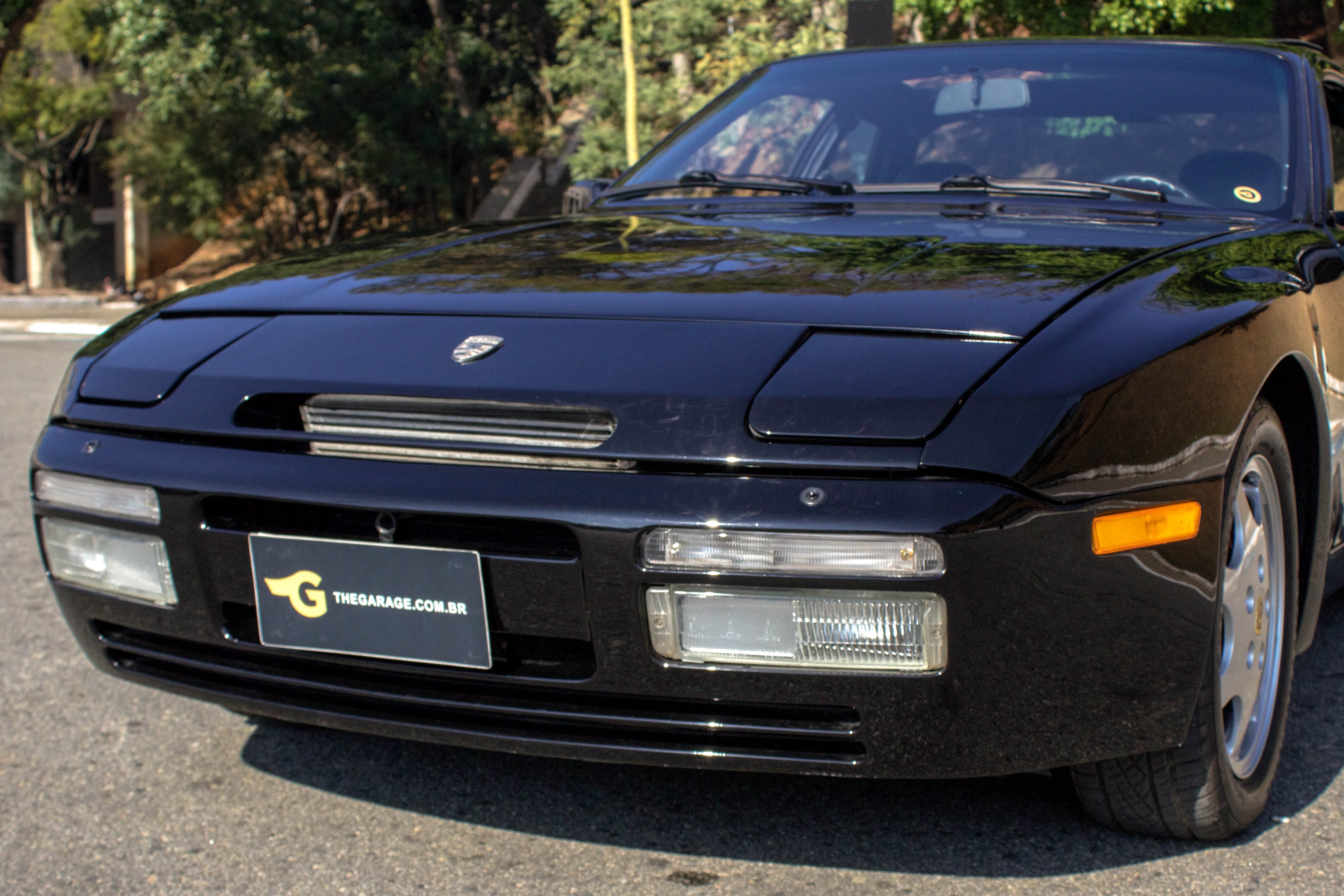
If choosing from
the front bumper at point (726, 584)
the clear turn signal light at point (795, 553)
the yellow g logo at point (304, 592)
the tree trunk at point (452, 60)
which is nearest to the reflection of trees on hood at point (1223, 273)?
the front bumper at point (726, 584)

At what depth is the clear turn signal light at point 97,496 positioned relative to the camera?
202 centimetres

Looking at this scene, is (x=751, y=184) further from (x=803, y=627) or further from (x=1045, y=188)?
Answer: (x=803, y=627)

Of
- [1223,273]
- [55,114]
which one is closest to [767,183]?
[1223,273]

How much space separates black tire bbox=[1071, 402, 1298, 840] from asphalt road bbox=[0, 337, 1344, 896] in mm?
49

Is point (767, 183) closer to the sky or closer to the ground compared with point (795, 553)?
closer to the sky

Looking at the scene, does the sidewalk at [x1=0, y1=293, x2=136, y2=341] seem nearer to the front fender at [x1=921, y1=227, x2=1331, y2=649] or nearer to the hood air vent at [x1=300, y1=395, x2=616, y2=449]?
the hood air vent at [x1=300, y1=395, x2=616, y2=449]

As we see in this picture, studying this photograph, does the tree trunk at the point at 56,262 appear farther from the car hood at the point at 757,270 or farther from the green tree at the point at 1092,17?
the car hood at the point at 757,270

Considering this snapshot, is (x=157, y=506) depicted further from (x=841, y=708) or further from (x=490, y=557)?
(x=841, y=708)

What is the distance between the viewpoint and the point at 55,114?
2819 centimetres

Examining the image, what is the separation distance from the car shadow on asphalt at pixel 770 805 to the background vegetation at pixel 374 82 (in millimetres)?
13003

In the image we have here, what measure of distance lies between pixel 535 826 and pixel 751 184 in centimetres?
151

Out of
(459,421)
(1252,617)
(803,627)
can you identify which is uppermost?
(459,421)

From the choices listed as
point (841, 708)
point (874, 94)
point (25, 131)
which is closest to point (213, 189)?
point (25, 131)

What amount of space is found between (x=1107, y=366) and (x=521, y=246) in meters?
1.23
